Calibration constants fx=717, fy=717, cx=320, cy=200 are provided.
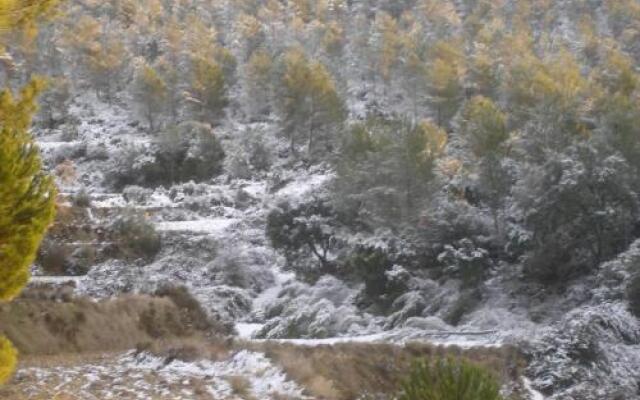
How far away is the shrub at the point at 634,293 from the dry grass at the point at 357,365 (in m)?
6.05

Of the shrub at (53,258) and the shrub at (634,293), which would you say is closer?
the shrub at (634,293)

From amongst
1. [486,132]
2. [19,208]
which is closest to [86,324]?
[19,208]

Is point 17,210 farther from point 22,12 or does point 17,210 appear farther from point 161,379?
point 161,379

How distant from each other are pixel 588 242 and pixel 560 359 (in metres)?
9.44

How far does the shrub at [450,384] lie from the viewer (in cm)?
482

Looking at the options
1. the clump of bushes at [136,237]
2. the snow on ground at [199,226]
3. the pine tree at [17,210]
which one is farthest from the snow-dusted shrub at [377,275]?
the pine tree at [17,210]

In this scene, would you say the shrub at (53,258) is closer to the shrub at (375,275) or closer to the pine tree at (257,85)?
the shrub at (375,275)

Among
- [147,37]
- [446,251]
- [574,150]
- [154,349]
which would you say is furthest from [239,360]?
[147,37]

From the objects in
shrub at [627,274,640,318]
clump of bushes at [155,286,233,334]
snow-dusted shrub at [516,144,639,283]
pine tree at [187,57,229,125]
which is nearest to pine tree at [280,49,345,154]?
pine tree at [187,57,229,125]

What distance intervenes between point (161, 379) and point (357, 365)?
358cm

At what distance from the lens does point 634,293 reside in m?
19.5

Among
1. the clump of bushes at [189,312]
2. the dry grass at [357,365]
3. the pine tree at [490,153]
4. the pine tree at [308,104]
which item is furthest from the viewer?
the pine tree at [308,104]

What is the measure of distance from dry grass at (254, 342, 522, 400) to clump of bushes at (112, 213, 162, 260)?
16313 mm

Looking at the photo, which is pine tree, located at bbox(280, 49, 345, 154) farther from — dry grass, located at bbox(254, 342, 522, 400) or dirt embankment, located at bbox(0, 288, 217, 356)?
dry grass, located at bbox(254, 342, 522, 400)
